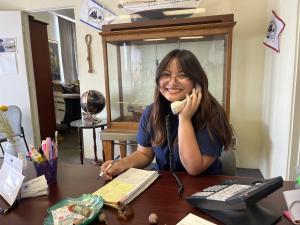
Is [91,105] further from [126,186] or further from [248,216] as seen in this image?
[248,216]

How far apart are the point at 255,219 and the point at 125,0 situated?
2210 mm

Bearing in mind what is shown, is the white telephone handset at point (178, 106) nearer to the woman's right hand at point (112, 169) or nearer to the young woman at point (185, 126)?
the young woman at point (185, 126)

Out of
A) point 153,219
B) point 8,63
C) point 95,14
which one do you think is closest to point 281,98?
point 153,219

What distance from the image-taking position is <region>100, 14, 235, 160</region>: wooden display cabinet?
214cm

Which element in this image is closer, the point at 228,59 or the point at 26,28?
the point at 228,59

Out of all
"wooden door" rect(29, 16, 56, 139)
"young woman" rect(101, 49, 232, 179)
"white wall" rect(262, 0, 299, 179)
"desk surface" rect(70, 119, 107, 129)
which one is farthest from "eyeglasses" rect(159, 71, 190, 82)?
"wooden door" rect(29, 16, 56, 139)

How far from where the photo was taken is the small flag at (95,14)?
272 centimetres

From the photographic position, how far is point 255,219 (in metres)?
0.71

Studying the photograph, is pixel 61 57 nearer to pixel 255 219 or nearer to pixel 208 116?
pixel 208 116

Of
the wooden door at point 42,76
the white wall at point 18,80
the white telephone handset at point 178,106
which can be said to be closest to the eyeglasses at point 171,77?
the white telephone handset at point 178,106

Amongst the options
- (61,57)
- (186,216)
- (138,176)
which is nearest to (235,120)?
(138,176)

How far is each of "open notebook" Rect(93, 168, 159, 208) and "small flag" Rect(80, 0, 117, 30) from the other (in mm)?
2110

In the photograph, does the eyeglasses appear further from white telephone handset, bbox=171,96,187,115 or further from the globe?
the globe

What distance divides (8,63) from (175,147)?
2821 millimetres
